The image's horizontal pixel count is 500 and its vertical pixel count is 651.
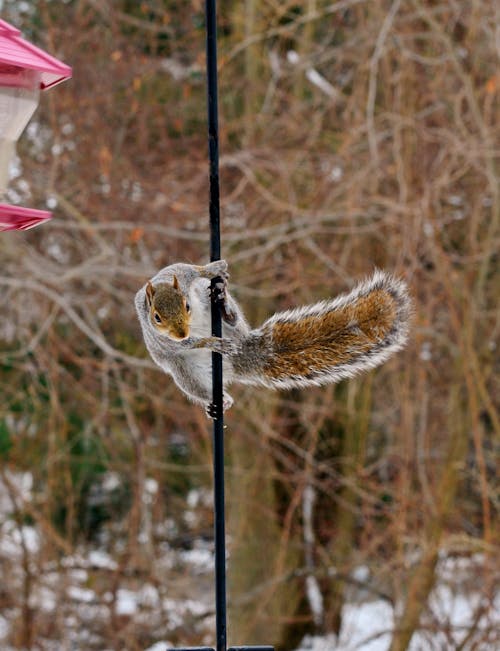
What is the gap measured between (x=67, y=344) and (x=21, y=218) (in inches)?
136

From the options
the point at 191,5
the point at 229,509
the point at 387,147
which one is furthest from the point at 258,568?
the point at 191,5

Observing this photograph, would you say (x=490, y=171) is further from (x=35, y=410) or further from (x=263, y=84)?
(x=35, y=410)

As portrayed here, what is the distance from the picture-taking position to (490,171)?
3570 millimetres

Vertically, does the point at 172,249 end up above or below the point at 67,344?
above

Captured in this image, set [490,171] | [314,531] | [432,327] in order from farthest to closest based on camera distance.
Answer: [314,531] < [432,327] < [490,171]

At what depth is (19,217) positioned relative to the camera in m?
1.14

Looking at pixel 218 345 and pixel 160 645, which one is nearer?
pixel 218 345

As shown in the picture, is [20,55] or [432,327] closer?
[20,55]

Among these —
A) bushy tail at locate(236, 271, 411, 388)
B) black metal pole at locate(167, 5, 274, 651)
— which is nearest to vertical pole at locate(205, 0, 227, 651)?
black metal pole at locate(167, 5, 274, 651)

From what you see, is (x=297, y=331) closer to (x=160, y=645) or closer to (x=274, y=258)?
(x=274, y=258)

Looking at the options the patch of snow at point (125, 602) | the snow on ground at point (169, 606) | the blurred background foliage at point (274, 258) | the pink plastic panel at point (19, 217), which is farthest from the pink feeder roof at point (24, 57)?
the patch of snow at point (125, 602)

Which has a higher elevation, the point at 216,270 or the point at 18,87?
the point at 18,87

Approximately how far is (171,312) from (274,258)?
→ 10.9 feet

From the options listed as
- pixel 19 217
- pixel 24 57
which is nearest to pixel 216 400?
pixel 19 217
